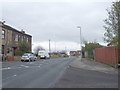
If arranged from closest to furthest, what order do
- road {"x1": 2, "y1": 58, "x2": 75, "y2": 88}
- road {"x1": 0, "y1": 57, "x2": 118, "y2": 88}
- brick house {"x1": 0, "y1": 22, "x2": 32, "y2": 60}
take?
road {"x1": 0, "y1": 57, "x2": 118, "y2": 88} → road {"x1": 2, "y1": 58, "x2": 75, "y2": 88} → brick house {"x1": 0, "y1": 22, "x2": 32, "y2": 60}

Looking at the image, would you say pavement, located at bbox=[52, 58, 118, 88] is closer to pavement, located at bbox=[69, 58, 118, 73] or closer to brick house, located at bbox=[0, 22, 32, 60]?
pavement, located at bbox=[69, 58, 118, 73]

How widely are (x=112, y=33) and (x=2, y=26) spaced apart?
38.2 metres

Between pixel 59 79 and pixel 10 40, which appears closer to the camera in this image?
pixel 59 79

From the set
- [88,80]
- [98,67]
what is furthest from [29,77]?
[98,67]

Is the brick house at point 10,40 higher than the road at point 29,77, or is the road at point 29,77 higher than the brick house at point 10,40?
the brick house at point 10,40

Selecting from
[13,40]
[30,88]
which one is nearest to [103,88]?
[30,88]

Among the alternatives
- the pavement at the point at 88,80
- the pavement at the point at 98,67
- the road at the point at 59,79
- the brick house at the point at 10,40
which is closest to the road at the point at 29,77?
the road at the point at 59,79

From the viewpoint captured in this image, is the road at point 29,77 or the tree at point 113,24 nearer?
the road at point 29,77

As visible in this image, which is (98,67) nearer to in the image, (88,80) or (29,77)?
(29,77)

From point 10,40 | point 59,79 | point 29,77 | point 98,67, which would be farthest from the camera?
point 10,40

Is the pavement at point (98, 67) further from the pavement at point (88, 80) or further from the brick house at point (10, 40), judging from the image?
the brick house at point (10, 40)

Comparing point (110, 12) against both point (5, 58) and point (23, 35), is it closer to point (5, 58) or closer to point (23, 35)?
point (5, 58)

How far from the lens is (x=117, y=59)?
105 ft

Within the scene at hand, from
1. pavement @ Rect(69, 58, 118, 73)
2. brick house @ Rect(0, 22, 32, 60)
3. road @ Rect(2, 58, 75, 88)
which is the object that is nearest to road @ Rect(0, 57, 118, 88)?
road @ Rect(2, 58, 75, 88)
